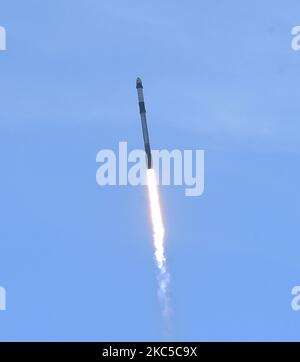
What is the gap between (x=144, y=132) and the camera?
19688cm
